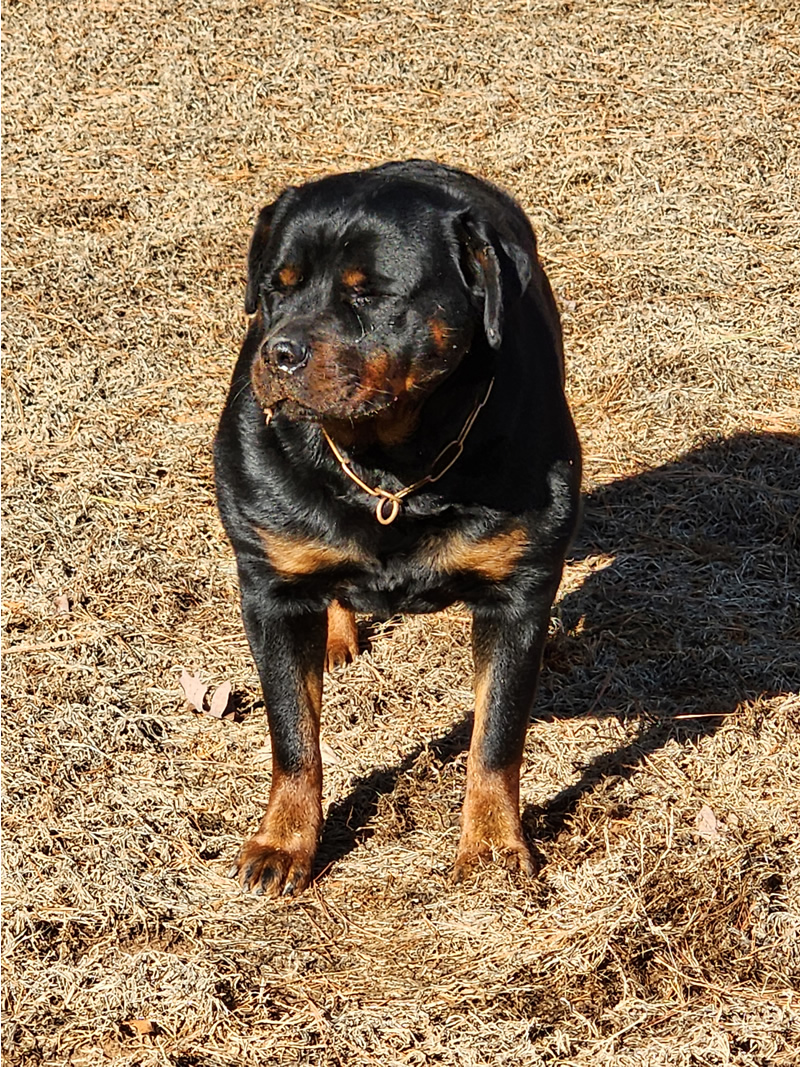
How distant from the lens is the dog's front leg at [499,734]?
151 inches

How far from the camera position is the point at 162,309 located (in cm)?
700

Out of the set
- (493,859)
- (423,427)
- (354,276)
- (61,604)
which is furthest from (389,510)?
(61,604)

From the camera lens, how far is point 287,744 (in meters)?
3.90

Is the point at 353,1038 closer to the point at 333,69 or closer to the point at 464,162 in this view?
the point at 464,162

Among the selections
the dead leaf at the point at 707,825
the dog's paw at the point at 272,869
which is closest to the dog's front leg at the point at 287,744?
the dog's paw at the point at 272,869

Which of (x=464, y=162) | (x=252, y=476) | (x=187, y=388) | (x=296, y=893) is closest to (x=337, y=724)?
(x=296, y=893)

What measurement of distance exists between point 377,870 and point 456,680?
954 mm

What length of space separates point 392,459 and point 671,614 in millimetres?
1760

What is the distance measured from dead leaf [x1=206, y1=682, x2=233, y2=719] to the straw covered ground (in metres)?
0.04

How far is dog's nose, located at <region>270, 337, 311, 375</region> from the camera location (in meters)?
3.30

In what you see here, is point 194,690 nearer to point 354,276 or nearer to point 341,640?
point 341,640

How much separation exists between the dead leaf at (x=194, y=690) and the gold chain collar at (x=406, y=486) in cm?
122

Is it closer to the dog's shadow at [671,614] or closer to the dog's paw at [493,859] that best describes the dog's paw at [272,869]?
the dog's shadow at [671,614]

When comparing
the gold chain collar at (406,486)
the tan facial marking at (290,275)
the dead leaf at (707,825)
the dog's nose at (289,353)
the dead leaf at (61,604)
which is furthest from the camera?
the dead leaf at (61,604)
